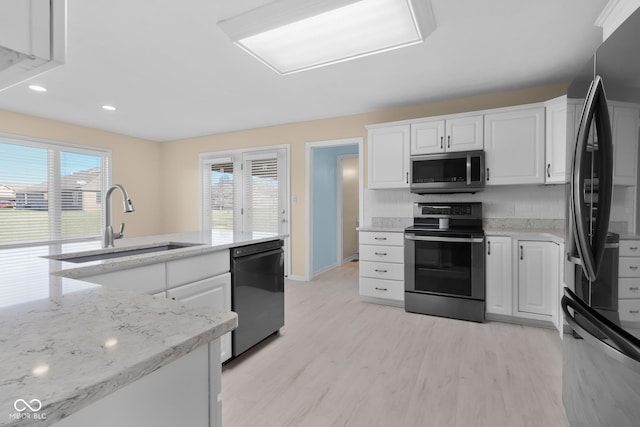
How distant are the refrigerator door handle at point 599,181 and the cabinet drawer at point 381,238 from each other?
2.21 meters

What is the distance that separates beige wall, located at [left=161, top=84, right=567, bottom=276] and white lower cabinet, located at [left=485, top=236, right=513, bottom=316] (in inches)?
64.7

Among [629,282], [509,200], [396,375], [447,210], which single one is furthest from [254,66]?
[509,200]

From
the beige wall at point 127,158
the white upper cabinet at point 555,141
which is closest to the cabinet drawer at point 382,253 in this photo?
the white upper cabinet at point 555,141

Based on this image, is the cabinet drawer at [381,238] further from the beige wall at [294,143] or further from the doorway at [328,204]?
the beige wall at [294,143]

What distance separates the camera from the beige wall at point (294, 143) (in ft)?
11.8

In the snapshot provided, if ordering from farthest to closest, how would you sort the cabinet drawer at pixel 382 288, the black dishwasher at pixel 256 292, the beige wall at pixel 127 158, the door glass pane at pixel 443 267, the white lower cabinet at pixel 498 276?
the beige wall at pixel 127 158 < the cabinet drawer at pixel 382 288 < the door glass pane at pixel 443 267 < the white lower cabinet at pixel 498 276 < the black dishwasher at pixel 256 292

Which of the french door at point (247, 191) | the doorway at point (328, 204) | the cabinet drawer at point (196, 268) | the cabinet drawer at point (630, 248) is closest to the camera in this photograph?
the cabinet drawer at point (630, 248)

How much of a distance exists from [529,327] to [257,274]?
2.58 metres

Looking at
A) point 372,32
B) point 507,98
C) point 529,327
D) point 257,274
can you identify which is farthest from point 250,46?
point 529,327

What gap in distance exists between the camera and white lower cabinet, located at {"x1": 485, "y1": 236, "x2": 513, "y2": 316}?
298 centimetres

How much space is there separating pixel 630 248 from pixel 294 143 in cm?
Answer: 429

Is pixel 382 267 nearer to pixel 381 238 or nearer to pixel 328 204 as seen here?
pixel 381 238

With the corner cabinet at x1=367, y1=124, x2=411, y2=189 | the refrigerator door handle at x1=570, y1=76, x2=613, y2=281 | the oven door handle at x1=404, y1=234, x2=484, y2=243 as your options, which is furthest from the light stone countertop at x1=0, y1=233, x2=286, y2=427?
the corner cabinet at x1=367, y1=124, x2=411, y2=189

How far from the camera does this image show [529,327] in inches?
115
